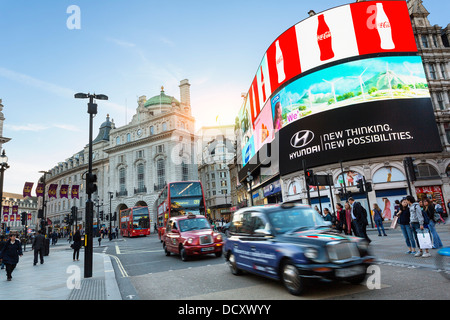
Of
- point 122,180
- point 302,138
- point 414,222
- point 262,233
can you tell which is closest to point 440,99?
point 302,138

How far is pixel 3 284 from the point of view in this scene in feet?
28.0

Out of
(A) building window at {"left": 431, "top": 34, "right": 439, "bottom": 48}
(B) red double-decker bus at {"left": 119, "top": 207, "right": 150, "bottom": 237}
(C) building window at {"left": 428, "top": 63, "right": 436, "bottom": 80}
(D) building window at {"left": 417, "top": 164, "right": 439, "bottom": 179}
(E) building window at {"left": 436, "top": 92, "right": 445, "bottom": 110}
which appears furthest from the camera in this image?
(B) red double-decker bus at {"left": 119, "top": 207, "right": 150, "bottom": 237}

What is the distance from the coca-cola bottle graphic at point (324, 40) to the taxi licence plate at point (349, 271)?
2857 centimetres

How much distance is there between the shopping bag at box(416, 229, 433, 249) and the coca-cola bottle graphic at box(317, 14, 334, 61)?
25.4 meters

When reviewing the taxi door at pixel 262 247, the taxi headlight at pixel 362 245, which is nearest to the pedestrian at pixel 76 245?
the taxi door at pixel 262 247

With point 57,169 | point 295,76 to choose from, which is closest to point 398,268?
point 295,76

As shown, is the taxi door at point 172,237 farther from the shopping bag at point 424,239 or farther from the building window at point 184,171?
the building window at point 184,171

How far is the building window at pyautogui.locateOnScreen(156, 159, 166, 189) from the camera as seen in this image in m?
56.6

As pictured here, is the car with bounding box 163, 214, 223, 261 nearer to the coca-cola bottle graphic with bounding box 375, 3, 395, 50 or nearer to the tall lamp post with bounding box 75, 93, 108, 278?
the tall lamp post with bounding box 75, 93, 108, 278

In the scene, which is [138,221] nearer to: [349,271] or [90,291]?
[90,291]

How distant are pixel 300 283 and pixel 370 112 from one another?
2618 cm

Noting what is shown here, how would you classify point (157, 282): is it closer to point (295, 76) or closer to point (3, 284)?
point (3, 284)

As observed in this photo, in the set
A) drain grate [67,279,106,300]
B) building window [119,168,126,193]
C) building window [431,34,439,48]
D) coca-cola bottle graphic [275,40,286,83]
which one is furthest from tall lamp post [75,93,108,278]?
building window [119,168,126,193]

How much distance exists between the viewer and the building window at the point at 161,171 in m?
56.6
